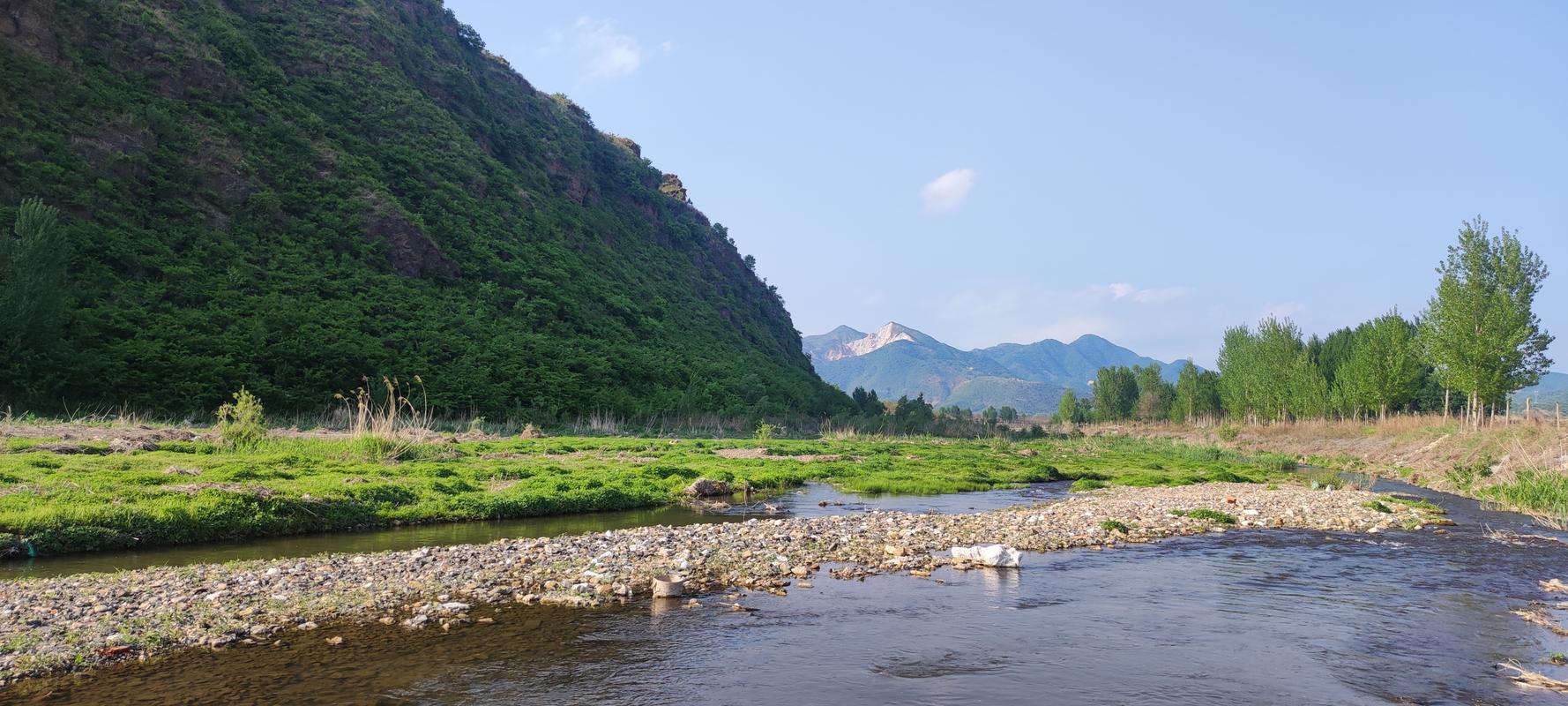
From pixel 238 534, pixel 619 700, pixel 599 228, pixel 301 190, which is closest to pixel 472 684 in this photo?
pixel 619 700

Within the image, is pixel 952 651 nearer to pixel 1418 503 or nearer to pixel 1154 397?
pixel 1418 503

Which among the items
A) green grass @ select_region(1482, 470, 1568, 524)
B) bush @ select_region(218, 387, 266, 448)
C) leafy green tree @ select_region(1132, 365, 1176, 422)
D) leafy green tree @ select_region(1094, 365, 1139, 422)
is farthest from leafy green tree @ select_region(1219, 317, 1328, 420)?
bush @ select_region(218, 387, 266, 448)

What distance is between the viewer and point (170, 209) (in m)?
54.3

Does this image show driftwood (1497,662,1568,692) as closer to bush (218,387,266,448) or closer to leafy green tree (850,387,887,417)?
bush (218,387,266,448)

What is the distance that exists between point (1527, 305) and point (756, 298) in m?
97.0

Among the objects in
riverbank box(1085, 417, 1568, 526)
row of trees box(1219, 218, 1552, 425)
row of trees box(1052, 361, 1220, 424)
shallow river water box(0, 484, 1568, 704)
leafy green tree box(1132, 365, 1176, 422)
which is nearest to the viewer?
shallow river water box(0, 484, 1568, 704)

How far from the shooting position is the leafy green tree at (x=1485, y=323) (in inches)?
2245

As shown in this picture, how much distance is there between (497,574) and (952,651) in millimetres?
8010

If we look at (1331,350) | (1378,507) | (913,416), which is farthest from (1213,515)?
(1331,350)

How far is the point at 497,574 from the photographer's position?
14.0 metres

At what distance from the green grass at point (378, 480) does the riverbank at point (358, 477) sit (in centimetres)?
4

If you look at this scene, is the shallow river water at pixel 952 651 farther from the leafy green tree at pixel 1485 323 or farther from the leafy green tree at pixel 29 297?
the leafy green tree at pixel 1485 323

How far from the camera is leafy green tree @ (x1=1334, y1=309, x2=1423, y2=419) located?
244 ft

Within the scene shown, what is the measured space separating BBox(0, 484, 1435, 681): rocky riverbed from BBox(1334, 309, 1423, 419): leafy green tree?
207 ft
